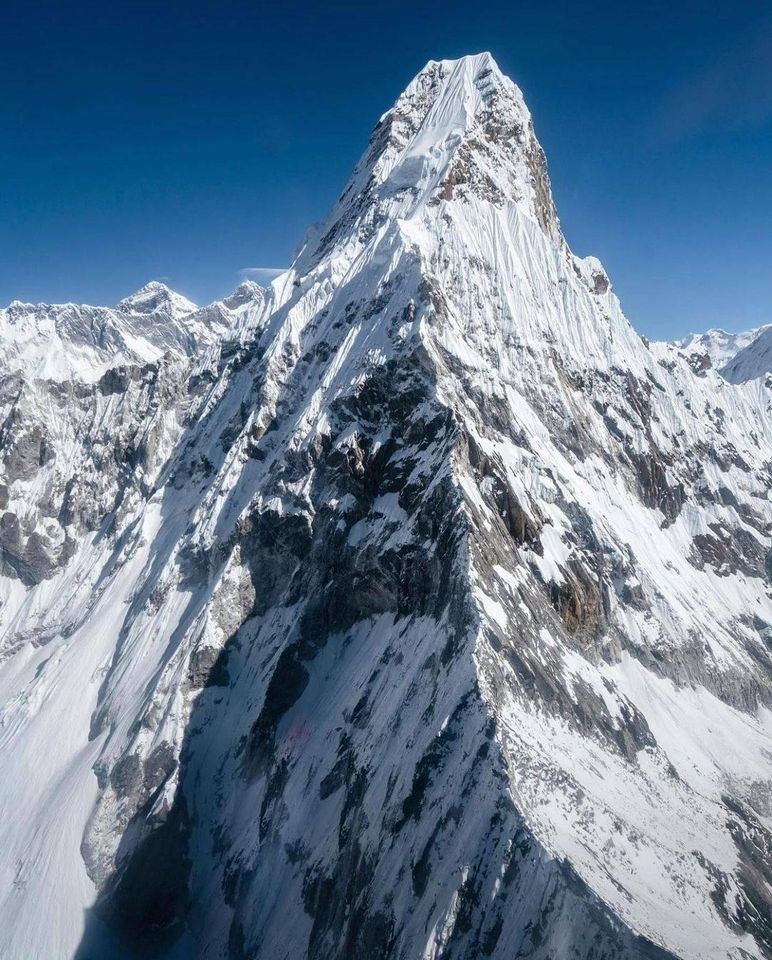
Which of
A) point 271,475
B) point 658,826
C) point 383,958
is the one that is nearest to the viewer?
point 383,958

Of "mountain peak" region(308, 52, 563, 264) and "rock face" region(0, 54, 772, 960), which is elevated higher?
"mountain peak" region(308, 52, 563, 264)

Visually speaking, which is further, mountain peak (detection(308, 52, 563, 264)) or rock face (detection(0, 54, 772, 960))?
mountain peak (detection(308, 52, 563, 264))

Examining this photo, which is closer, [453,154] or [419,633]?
[419,633]

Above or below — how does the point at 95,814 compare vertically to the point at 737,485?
below

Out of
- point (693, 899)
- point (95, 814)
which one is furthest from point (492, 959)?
point (95, 814)

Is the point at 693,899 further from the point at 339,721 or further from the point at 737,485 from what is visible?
the point at 737,485

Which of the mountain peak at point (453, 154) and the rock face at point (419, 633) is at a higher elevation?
the mountain peak at point (453, 154)

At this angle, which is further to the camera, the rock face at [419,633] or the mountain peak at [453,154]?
the mountain peak at [453,154]

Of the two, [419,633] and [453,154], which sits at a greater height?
[453,154]
